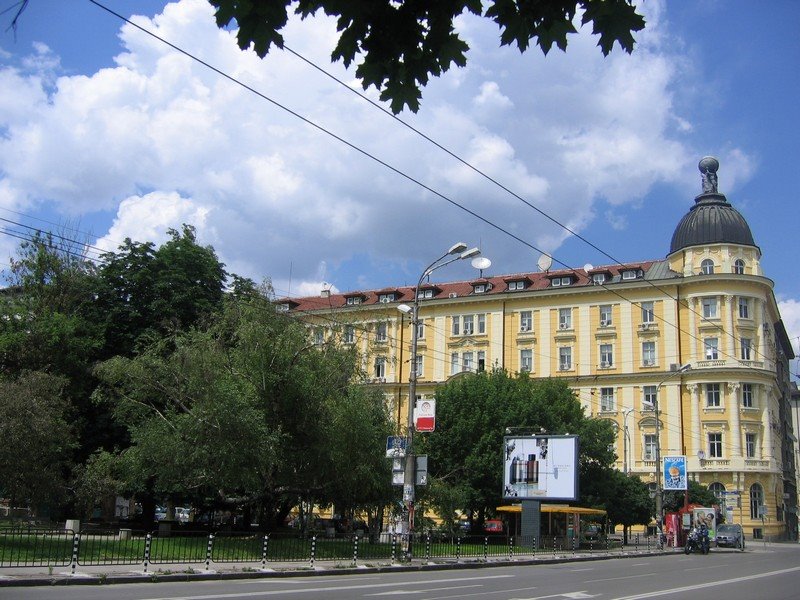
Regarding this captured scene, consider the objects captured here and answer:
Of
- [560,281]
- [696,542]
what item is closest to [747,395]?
[560,281]

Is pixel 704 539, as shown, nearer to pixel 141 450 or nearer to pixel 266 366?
pixel 266 366

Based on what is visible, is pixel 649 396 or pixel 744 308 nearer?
pixel 744 308

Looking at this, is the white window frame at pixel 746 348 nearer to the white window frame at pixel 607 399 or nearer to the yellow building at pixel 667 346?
the yellow building at pixel 667 346

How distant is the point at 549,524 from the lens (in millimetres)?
41188

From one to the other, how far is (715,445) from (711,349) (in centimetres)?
808

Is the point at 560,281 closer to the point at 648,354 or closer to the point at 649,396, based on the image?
the point at 648,354

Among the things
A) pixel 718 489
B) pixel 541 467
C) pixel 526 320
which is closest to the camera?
pixel 541 467

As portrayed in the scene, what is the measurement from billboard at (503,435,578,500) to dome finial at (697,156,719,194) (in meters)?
45.3

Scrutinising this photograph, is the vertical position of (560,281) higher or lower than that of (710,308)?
higher

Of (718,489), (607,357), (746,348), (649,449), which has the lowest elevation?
(718,489)

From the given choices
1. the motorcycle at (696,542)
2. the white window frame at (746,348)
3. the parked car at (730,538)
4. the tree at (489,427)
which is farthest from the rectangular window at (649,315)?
the motorcycle at (696,542)

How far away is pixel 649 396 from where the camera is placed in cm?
7019

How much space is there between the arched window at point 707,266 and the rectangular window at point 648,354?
7.61 m

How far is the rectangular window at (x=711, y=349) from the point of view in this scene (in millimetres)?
68250
